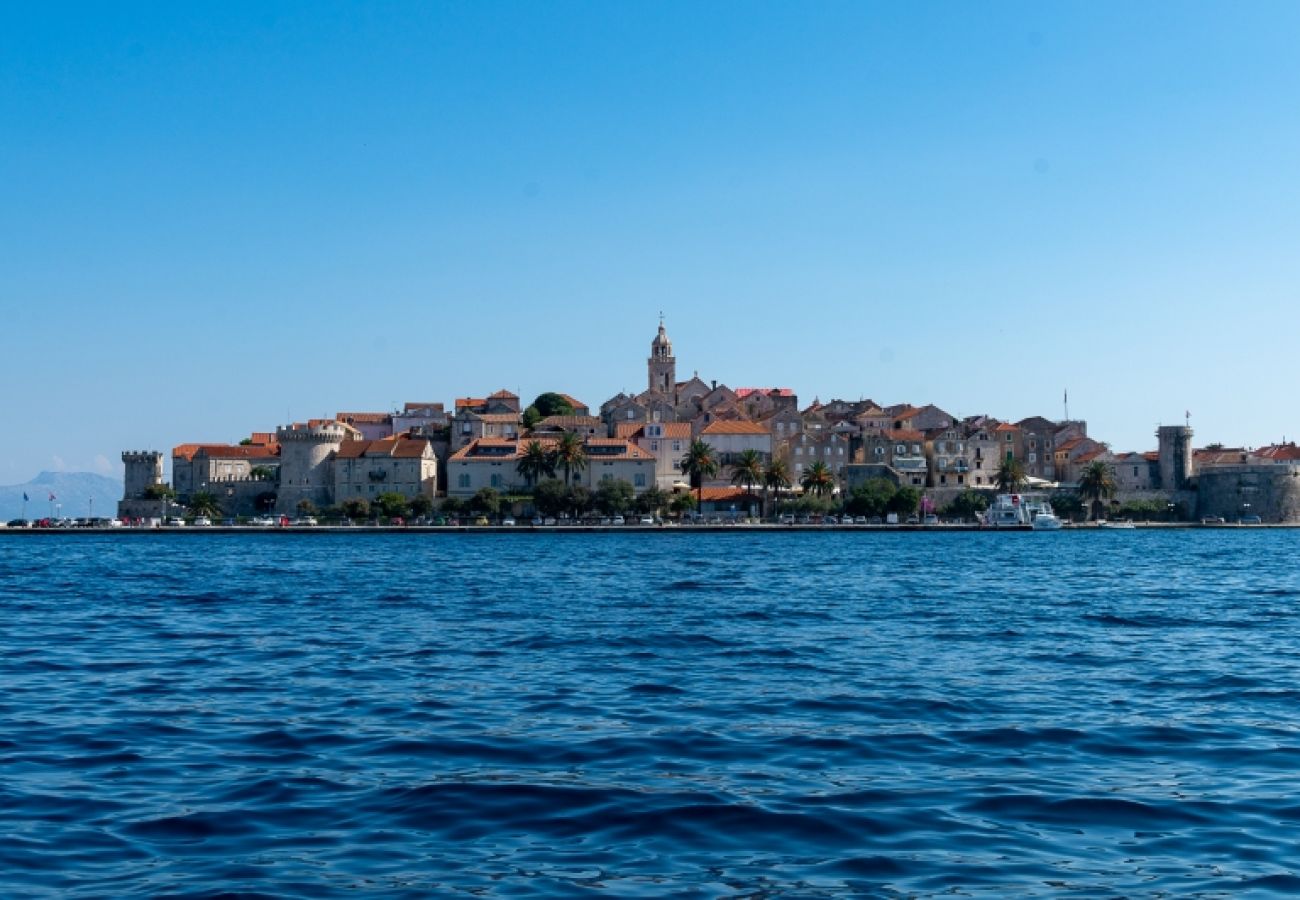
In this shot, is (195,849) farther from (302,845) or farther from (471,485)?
(471,485)

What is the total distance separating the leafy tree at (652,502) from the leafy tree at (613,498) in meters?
0.74

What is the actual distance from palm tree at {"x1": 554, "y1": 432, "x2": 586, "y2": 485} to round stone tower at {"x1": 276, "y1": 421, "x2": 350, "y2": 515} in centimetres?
1912

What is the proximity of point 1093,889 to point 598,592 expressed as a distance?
28119 millimetres

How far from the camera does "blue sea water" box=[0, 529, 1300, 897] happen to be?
908 centimetres

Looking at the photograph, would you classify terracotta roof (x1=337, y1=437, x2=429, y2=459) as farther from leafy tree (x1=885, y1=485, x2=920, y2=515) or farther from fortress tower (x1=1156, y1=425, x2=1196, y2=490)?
fortress tower (x1=1156, y1=425, x2=1196, y2=490)

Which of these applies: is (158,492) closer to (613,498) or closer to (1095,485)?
(613,498)

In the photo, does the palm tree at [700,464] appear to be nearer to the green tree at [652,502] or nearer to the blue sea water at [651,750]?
the green tree at [652,502]

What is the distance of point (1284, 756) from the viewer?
12758mm

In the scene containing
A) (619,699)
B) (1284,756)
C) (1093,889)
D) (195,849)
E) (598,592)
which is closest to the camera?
(1093,889)

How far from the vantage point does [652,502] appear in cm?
10156

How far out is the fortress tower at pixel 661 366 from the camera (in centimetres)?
13625

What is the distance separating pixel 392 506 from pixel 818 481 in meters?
32.1

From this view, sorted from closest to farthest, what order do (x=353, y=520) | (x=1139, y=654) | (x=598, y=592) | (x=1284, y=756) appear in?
(x=1284, y=756) → (x=1139, y=654) → (x=598, y=592) → (x=353, y=520)

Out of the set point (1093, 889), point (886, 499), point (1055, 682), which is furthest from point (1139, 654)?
point (886, 499)
